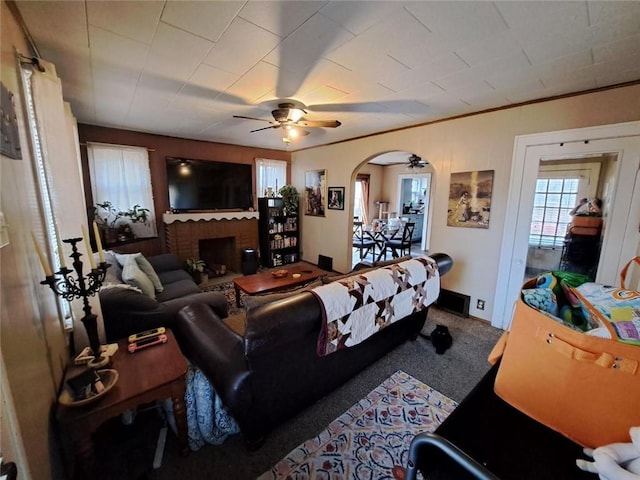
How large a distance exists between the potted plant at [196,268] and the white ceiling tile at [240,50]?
309cm

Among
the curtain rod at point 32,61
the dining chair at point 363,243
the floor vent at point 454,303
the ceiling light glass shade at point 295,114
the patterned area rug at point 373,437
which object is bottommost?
the patterned area rug at point 373,437

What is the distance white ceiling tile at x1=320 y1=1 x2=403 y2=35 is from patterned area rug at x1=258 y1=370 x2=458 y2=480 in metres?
2.44

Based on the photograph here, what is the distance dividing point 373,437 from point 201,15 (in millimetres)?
2674

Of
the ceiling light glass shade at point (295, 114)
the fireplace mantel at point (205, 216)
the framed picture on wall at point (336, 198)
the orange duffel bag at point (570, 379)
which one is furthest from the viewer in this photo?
the framed picture on wall at point (336, 198)

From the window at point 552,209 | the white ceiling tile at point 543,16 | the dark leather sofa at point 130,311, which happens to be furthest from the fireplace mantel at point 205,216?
the white ceiling tile at point 543,16

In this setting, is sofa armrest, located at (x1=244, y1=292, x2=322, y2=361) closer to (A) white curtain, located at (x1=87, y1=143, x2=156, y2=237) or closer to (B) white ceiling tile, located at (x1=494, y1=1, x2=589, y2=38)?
(B) white ceiling tile, located at (x1=494, y1=1, x2=589, y2=38)

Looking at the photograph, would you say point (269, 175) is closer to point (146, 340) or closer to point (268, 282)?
point (268, 282)

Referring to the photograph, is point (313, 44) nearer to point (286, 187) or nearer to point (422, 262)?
point (422, 262)

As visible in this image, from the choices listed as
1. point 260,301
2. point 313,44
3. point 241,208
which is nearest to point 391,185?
point 241,208

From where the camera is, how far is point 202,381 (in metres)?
1.52

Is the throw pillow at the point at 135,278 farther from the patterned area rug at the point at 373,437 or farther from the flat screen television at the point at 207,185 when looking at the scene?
the flat screen television at the point at 207,185

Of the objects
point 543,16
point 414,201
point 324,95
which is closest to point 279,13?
point 324,95

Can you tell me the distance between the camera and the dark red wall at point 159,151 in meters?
3.62

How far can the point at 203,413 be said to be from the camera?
1.51 m
